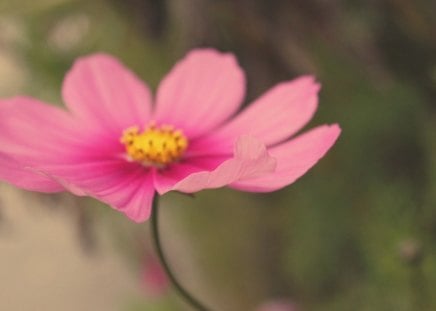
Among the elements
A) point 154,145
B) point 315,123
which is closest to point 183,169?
point 154,145

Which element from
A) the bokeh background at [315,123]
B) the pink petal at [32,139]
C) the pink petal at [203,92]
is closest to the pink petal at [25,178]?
the pink petal at [32,139]

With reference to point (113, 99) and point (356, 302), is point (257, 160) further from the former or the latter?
point (356, 302)

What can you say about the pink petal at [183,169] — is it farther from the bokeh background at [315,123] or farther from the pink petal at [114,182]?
the bokeh background at [315,123]

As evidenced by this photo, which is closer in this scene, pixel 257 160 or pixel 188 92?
pixel 257 160

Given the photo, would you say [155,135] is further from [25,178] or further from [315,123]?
[315,123]

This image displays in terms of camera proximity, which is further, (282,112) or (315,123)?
(315,123)

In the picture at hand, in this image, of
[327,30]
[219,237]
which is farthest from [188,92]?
[219,237]
